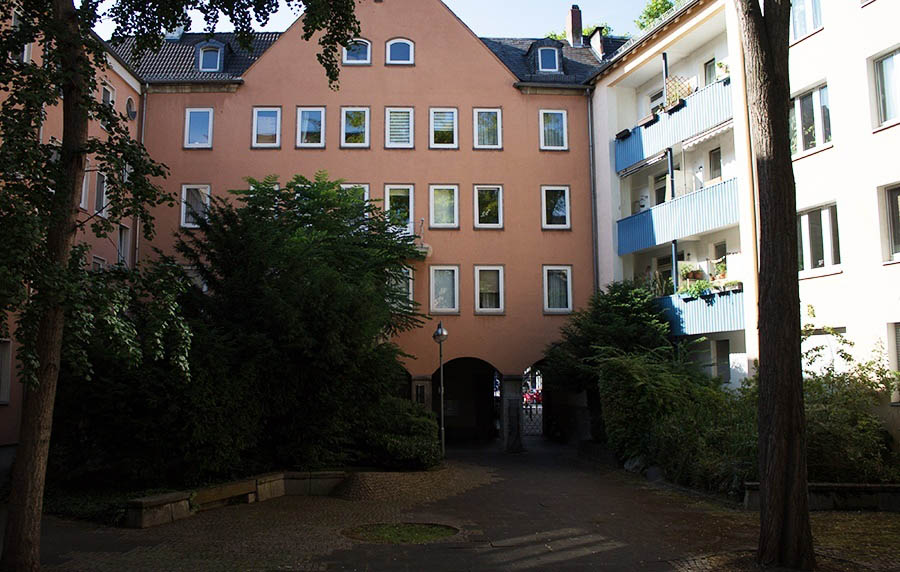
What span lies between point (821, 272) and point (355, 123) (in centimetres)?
1759

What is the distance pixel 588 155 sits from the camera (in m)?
30.7

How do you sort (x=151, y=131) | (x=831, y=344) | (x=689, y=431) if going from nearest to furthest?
(x=689, y=431) → (x=831, y=344) → (x=151, y=131)

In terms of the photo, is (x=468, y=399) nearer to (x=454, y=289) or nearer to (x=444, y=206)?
(x=454, y=289)

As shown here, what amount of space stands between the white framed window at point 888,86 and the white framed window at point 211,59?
23.1 m

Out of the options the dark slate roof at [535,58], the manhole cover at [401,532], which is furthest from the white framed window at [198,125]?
the manhole cover at [401,532]

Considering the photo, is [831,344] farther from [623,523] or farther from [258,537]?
[258,537]

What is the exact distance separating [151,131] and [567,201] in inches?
616

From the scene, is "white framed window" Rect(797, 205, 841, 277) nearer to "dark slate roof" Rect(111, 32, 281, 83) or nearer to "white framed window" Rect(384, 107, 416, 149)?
"white framed window" Rect(384, 107, 416, 149)

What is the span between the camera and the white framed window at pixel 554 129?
30.7 meters

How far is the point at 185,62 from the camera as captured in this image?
3150 centimetres

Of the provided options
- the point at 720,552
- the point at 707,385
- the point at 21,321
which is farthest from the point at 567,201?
the point at 21,321

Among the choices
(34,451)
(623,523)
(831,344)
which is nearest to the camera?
(34,451)

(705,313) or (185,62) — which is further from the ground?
(185,62)

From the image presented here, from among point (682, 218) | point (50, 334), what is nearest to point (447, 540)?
point (50, 334)
